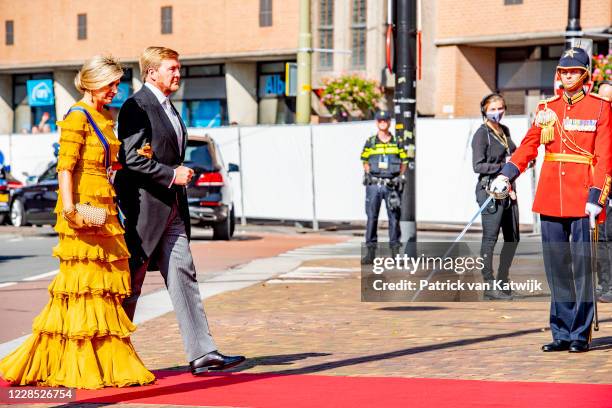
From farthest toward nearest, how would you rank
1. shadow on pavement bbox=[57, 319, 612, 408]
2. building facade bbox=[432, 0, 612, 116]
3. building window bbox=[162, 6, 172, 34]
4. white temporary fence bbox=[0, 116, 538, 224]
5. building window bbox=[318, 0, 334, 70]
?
building window bbox=[162, 6, 172, 34] → building window bbox=[318, 0, 334, 70] → building facade bbox=[432, 0, 612, 116] → white temporary fence bbox=[0, 116, 538, 224] → shadow on pavement bbox=[57, 319, 612, 408]

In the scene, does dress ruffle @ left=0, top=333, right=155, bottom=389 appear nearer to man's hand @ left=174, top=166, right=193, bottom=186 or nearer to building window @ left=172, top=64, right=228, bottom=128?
man's hand @ left=174, top=166, right=193, bottom=186

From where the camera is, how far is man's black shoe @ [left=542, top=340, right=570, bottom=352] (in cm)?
891

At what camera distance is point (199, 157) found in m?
22.5

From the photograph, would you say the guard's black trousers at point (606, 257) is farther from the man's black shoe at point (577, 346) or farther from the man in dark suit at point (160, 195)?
the man in dark suit at point (160, 195)

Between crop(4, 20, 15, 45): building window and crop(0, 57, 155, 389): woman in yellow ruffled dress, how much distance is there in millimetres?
50732

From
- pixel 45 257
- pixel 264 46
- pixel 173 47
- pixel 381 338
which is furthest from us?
pixel 173 47

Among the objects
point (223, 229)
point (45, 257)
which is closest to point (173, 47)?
point (223, 229)

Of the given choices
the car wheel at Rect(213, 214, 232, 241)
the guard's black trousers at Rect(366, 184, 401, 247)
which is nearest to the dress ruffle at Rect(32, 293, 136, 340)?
the guard's black trousers at Rect(366, 184, 401, 247)

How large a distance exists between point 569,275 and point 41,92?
49941 millimetres

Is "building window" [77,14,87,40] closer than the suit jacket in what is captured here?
No

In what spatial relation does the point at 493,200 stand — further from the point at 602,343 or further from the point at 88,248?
the point at 88,248

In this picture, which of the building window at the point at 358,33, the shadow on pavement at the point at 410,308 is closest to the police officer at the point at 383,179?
the shadow on pavement at the point at 410,308

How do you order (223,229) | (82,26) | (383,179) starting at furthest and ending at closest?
(82,26) < (223,229) < (383,179)

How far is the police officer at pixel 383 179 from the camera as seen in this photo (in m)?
16.4
